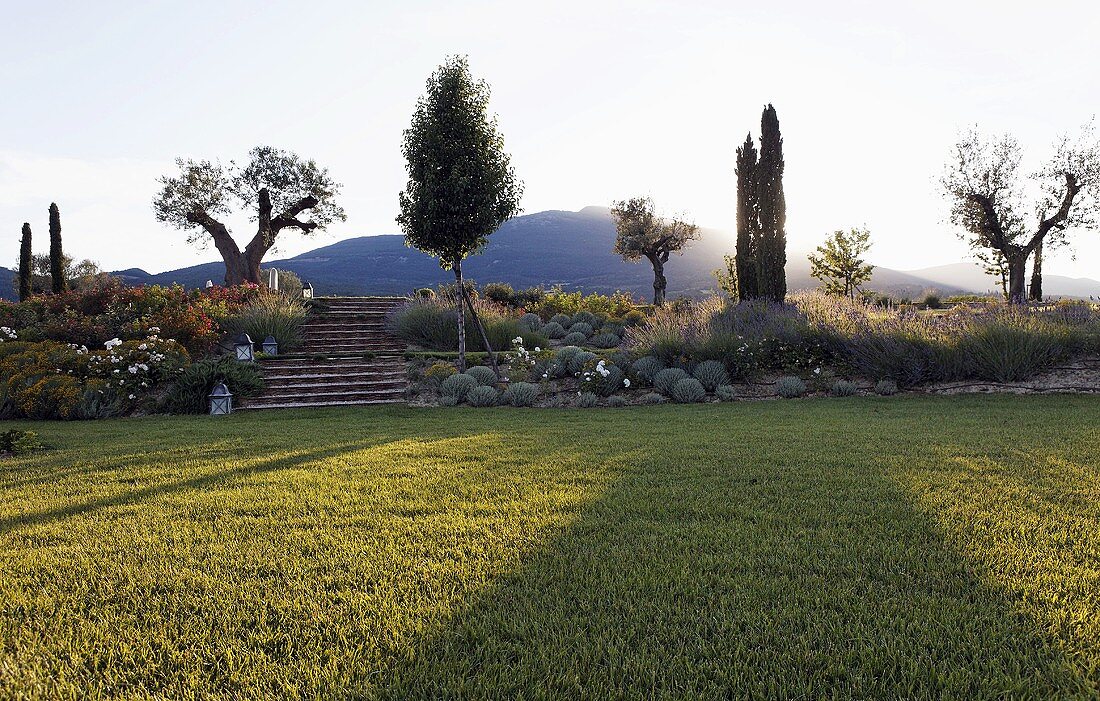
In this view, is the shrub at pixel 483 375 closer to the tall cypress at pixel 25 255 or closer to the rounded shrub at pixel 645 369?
the rounded shrub at pixel 645 369

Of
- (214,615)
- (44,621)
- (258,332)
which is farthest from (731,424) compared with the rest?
(258,332)

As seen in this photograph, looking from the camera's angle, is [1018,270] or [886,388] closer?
[886,388]

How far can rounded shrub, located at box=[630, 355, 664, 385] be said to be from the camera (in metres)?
10.3

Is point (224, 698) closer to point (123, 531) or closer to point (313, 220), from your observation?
point (123, 531)

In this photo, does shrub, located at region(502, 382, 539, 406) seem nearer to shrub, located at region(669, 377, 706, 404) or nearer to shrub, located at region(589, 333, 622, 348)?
shrub, located at region(669, 377, 706, 404)

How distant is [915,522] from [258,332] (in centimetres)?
1373

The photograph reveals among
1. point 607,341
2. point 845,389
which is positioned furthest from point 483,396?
point 607,341

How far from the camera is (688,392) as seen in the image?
9422mm

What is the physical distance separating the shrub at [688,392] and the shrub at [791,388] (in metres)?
1.27

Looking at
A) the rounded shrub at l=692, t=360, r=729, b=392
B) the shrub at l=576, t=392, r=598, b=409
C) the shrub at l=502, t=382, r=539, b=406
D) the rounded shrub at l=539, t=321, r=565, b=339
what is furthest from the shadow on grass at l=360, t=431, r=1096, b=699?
the rounded shrub at l=539, t=321, r=565, b=339

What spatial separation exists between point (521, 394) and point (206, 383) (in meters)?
5.26

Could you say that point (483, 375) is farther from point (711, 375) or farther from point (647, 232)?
point (647, 232)

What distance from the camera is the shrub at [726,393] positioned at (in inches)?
370

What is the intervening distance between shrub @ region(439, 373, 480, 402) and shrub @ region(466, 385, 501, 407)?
0.63ft
